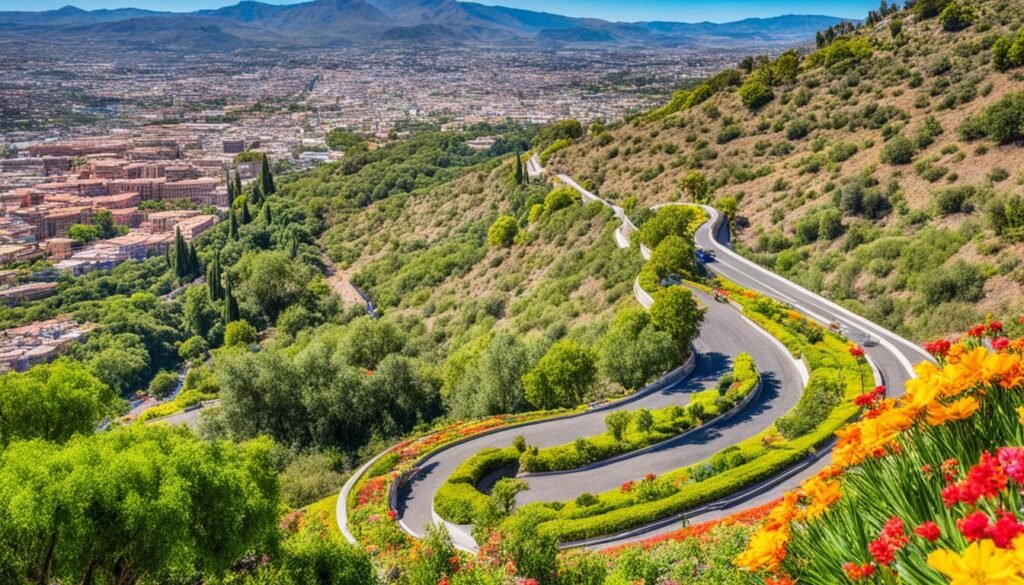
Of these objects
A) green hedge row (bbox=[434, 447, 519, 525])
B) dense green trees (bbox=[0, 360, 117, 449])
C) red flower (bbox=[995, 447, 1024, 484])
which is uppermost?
red flower (bbox=[995, 447, 1024, 484])

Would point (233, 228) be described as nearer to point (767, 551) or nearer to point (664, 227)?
point (664, 227)

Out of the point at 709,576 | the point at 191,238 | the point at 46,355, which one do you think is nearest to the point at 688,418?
the point at 709,576

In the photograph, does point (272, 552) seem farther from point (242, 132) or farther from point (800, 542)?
point (242, 132)

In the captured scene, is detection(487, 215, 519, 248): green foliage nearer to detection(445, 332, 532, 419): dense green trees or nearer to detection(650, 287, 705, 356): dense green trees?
detection(445, 332, 532, 419): dense green trees

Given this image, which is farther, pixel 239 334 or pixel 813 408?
pixel 239 334

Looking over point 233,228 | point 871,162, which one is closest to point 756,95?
point 871,162

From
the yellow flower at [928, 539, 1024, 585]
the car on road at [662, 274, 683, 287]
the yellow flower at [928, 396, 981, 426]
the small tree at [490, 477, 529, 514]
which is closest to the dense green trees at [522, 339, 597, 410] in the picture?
the small tree at [490, 477, 529, 514]
